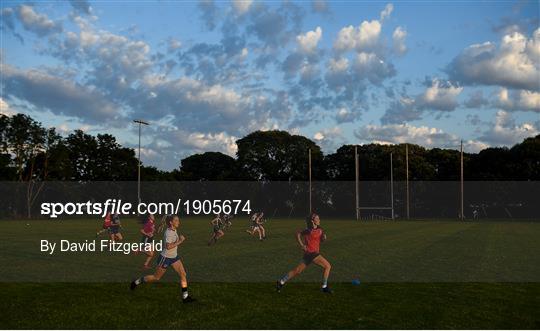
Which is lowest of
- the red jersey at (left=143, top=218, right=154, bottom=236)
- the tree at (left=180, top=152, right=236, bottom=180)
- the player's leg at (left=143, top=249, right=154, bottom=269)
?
the player's leg at (left=143, top=249, right=154, bottom=269)

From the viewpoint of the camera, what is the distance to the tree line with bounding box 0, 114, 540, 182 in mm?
87688

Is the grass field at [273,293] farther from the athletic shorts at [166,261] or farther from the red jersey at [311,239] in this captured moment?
the red jersey at [311,239]

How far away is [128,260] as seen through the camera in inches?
902

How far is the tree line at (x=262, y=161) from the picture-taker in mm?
87688

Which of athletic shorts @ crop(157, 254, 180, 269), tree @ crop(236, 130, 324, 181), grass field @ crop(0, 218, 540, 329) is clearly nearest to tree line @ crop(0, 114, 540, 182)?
tree @ crop(236, 130, 324, 181)

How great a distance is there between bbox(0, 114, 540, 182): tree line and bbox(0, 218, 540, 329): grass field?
68095 mm

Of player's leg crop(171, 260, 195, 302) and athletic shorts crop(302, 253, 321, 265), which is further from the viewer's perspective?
athletic shorts crop(302, 253, 321, 265)

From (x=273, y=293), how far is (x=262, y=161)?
292ft

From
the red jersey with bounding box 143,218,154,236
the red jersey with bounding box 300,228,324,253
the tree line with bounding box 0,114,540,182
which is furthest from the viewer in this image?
the tree line with bounding box 0,114,540,182

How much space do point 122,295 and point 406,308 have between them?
6.72 m

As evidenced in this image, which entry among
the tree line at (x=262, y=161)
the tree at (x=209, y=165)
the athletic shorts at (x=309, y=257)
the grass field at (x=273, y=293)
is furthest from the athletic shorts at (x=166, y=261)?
the tree at (x=209, y=165)

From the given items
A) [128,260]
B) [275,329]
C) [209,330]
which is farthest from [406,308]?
[128,260]

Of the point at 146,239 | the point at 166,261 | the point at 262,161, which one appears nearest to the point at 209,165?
the point at 262,161

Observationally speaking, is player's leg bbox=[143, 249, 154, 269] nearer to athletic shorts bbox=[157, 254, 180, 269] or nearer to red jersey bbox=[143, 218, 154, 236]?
red jersey bbox=[143, 218, 154, 236]
